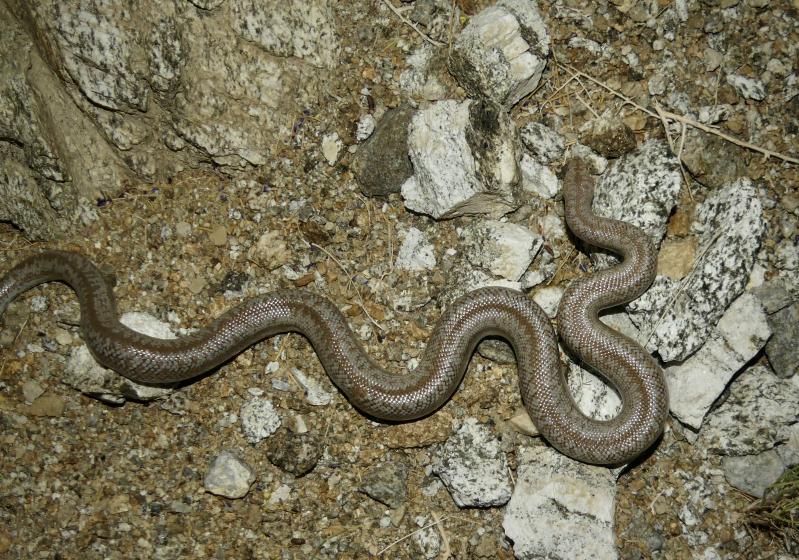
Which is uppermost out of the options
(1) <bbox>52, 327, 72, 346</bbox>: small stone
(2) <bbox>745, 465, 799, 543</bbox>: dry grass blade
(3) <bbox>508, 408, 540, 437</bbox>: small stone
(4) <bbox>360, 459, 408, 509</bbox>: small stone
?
(1) <bbox>52, 327, 72, 346</bbox>: small stone

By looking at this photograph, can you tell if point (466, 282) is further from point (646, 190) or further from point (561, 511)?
point (561, 511)

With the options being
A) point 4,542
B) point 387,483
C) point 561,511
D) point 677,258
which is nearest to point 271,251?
point 387,483

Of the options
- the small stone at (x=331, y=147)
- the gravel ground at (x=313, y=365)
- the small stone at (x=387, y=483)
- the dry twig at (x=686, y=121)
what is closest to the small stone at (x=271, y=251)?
the gravel ground at (x=313, y=365)

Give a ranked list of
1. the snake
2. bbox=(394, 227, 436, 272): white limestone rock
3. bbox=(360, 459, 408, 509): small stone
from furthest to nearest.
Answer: bbox=(394, 227, 436, 272): white limestone rock
bbox=(360, 459, 408, 509): small stone
the snake

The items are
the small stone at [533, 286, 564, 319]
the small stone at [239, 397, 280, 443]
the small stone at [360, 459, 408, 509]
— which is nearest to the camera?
the small stone at [360, 459, 408, 509]

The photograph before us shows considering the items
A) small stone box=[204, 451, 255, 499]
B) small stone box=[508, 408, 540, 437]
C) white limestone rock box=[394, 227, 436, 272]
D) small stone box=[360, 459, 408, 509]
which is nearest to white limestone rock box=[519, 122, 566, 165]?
white limestone rock box=[394, 227, 436, 272]

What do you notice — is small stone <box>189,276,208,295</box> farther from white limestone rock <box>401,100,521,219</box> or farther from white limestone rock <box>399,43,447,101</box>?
white limestone rock <box>399,43,447,101</box>

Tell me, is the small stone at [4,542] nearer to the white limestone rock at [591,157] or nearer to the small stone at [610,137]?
the white limestone rock at [591,157]
